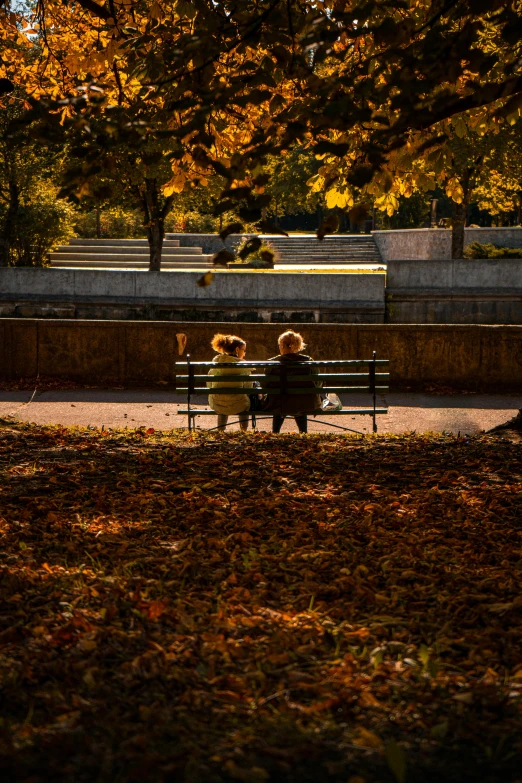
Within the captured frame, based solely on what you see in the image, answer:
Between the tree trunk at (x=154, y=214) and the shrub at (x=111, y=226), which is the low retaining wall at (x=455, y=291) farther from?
the shrub at (x=111, y=226)

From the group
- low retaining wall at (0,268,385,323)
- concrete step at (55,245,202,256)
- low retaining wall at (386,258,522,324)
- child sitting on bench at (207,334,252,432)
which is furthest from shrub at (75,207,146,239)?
child sitting on bench at (207,334,252,432)

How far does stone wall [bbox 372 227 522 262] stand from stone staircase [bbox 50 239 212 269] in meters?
6.74

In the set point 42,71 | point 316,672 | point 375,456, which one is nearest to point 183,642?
point 316,672

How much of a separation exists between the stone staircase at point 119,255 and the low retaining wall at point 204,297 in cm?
812

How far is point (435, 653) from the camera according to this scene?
3.58 metres

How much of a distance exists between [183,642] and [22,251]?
29.1 metres

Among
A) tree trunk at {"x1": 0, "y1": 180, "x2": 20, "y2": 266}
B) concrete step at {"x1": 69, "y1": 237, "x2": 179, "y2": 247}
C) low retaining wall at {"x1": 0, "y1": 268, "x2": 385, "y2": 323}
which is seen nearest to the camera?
low retaining wall at {"x1": 0, "y1": 268, "x2": 385, "y2": 323}

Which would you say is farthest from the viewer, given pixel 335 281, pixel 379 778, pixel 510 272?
pixel 510 272

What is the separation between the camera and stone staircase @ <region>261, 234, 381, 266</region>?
37.1 meters

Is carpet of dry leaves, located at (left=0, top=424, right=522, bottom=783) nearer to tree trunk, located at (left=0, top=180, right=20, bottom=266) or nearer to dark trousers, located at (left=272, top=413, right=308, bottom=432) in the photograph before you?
dark trousers, located at (left=272, top=413, right=308, bottom=432)

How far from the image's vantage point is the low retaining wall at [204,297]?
23781 mm

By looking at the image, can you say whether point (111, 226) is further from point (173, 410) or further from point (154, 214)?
point (173, 410)

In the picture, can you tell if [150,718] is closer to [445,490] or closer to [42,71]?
[445,490]

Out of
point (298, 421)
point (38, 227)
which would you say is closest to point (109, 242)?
point (38, 227)
